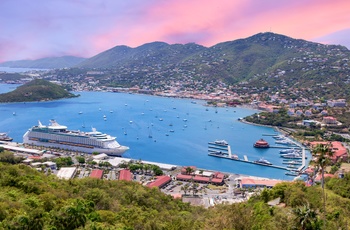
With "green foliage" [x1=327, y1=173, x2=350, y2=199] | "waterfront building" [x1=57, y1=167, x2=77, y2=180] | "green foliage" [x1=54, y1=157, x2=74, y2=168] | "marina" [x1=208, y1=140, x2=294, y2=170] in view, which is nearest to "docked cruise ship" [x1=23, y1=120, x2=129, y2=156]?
"green foliage" [x1=54, y1=157, x2=74, y2=168]

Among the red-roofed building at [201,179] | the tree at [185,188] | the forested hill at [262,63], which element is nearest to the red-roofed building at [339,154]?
the red-roofed building at [201,179]

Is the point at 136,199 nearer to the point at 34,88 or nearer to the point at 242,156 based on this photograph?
the point at 242,156

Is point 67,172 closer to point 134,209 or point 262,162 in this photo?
point 134,209

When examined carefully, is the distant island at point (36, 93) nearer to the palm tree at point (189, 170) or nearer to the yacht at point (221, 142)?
the yacht at point (221, 142)

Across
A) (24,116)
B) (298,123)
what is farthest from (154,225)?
(24,116)

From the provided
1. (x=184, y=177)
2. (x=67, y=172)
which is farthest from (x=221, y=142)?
(x=67, y=172)

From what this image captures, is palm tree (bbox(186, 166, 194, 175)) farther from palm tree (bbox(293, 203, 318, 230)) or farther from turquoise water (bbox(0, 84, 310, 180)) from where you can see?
palm tree (bbox(293, 203, 318, 230))
